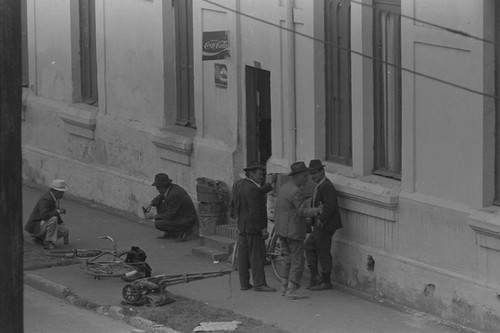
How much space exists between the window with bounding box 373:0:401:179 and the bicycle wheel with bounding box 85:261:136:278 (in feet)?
11.4

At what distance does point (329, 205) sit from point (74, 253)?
3.98m

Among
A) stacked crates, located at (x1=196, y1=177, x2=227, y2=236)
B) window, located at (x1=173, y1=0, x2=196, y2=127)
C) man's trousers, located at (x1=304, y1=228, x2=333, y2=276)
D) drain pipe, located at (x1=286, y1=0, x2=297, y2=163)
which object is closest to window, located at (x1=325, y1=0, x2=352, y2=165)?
drain pipe, located at (x1=286, y1=0, x2=297, y2=163)

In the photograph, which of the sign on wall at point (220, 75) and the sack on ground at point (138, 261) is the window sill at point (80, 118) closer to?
the sign on wall at point (220, 75)

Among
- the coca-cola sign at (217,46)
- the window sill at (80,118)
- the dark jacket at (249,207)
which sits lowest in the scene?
the dark jacket at (249,207)

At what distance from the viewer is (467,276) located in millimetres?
13586

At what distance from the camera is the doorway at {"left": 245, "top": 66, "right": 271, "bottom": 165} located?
58.2 ft

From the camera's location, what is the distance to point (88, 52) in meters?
22.0

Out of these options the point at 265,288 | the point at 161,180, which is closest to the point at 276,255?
the point at 265,288

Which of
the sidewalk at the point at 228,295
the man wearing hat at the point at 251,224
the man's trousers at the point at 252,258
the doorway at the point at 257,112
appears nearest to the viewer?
the sidewalk at the point at 228,295

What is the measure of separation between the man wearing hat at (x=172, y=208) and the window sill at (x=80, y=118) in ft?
10.7

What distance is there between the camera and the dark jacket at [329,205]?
1512 cm

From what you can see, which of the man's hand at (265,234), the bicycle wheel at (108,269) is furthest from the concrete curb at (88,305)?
the man's hand at (265,234)

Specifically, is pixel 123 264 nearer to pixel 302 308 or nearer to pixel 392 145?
pixel 302 308

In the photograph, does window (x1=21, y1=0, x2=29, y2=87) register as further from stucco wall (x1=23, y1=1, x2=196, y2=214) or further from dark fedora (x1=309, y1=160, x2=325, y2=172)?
dark fedora (x1=309, y1=160, x2=325, y2=172)
